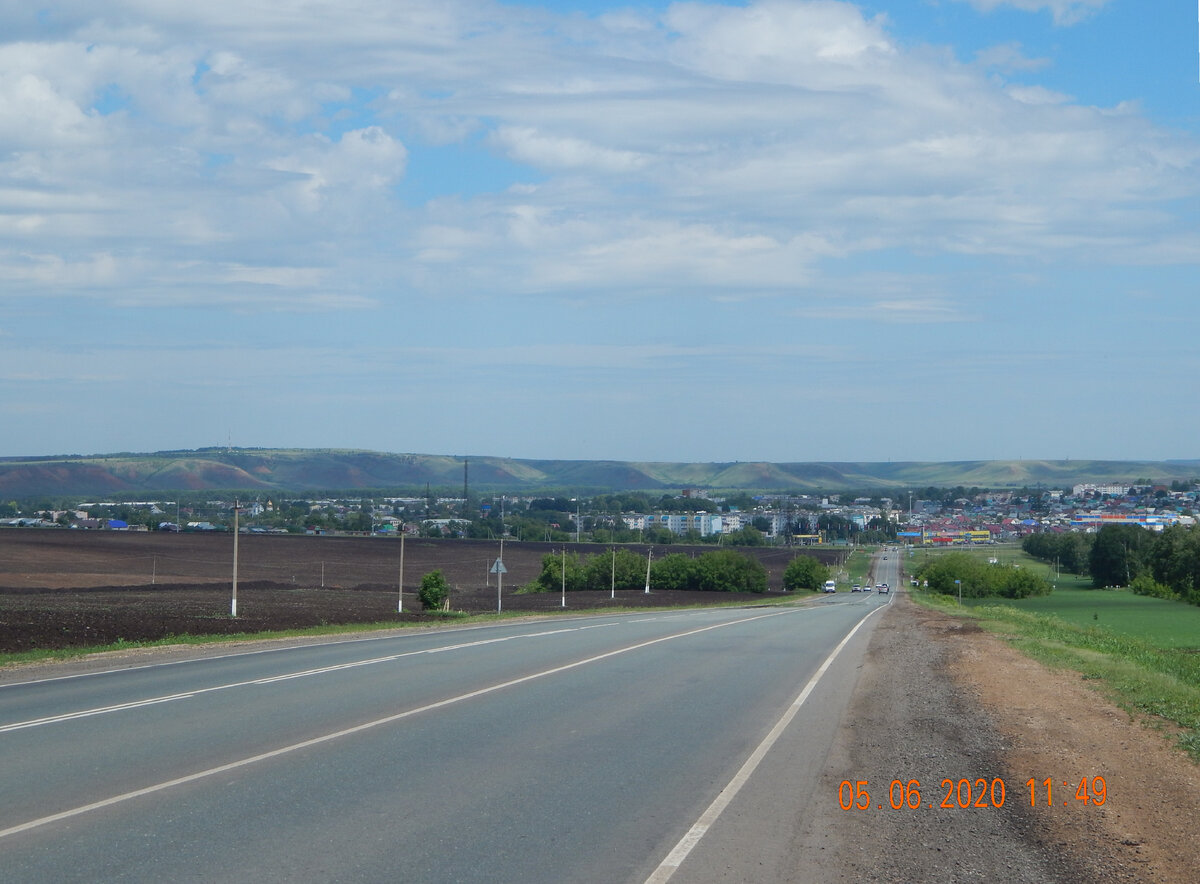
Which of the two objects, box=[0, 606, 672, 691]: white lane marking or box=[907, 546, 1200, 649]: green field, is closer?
box=[0, 606, 672, 691]: white lane marking

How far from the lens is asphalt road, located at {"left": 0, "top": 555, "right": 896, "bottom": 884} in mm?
7344

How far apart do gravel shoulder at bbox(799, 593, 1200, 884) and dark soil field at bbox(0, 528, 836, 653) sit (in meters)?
17.8

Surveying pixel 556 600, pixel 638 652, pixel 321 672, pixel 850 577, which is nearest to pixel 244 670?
pixel 321 672

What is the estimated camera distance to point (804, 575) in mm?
117312

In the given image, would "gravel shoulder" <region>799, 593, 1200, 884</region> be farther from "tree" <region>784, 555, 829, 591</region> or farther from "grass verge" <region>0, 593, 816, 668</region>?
"tree" <region>784, 555, 829, 591</region>

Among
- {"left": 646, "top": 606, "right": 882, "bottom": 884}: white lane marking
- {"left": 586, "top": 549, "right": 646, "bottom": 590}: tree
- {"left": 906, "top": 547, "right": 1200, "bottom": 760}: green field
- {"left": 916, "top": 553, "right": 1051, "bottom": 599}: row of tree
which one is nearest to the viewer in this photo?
{"left": 646, "top": 606, "right": 882, "bottom": 884}: white lane marking

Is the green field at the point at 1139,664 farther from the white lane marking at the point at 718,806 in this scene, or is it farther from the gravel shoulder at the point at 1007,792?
the white lane marking at the point at 718,806

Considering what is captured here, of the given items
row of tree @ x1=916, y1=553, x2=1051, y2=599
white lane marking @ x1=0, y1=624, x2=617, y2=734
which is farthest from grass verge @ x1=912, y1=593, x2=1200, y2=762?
row of tree @ x1=916, y1=553, x2=1051, y2=599

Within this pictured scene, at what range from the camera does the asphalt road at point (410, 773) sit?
289 inches

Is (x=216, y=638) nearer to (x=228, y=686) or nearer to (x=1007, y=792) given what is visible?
(x=228, y=686)

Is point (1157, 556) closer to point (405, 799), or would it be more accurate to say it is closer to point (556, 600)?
point (556, 600)
